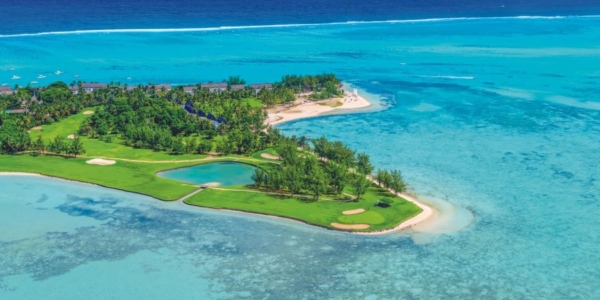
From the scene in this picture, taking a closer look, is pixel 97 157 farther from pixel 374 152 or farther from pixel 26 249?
pixel 374 152

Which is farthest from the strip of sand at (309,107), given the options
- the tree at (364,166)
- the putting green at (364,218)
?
the putting green at (364,218)

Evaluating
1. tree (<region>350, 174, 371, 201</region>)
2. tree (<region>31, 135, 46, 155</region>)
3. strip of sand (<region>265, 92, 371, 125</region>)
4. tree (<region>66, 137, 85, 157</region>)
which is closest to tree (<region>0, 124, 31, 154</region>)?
tree (<region>31, 135, 46, 155</region>)

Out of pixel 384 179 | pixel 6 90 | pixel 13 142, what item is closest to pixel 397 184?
pixel 384 179

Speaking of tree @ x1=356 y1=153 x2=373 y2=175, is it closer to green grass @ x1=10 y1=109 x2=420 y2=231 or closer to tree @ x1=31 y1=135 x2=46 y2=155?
green grass @ x1=10 y1=109 x2=420 y2=231

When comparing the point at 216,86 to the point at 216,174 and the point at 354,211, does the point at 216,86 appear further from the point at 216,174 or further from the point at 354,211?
the point at 354,211

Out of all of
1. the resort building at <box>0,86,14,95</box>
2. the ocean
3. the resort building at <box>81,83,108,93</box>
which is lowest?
the ocean

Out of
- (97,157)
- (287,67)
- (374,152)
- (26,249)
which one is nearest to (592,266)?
(374,152)

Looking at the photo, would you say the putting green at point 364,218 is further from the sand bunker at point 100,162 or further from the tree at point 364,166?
the sand bunker at point 100,162
